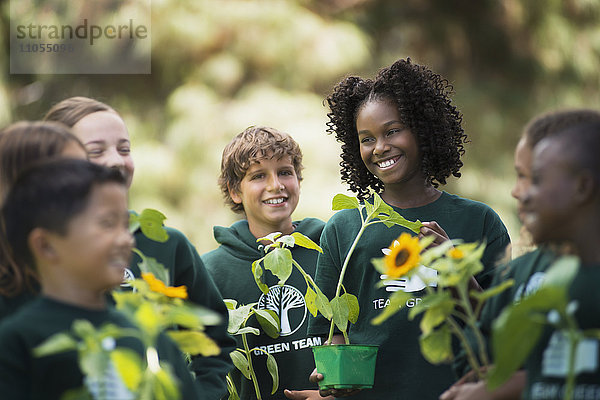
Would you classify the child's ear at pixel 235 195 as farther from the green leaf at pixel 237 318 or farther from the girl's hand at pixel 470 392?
the girl's hand at pixel 470 392

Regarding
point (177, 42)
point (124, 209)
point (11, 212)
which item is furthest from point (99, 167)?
point (177, 42)

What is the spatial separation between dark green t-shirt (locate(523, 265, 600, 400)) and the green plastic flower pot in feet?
2.54

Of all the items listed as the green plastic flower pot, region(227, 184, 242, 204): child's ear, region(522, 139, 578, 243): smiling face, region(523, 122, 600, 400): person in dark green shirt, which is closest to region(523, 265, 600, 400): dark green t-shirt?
region(523, 122, 600, 400): person in dark green shirt

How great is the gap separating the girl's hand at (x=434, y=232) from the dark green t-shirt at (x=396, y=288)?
0.22 m

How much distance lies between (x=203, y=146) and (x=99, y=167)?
5.62 metres

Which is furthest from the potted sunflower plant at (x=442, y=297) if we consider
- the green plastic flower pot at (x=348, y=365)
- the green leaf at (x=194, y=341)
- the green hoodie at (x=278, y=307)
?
the green hoodie at (x=278, y=307)

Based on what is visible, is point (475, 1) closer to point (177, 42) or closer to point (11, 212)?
point (177, 42)

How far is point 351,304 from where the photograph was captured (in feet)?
9.09

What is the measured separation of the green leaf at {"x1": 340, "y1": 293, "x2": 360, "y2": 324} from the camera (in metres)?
2.75

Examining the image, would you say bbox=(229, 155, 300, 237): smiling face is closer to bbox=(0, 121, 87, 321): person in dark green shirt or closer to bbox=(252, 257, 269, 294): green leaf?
bbox=(252, 257, 269, 294): green leaf

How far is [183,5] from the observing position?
7.88 meters

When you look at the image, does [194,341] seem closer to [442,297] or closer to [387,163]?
[442,297]

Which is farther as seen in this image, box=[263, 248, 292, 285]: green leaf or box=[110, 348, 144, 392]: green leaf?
box=[263, 248, 292, 285]: green leaf

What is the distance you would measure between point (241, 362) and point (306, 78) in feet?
17.0
